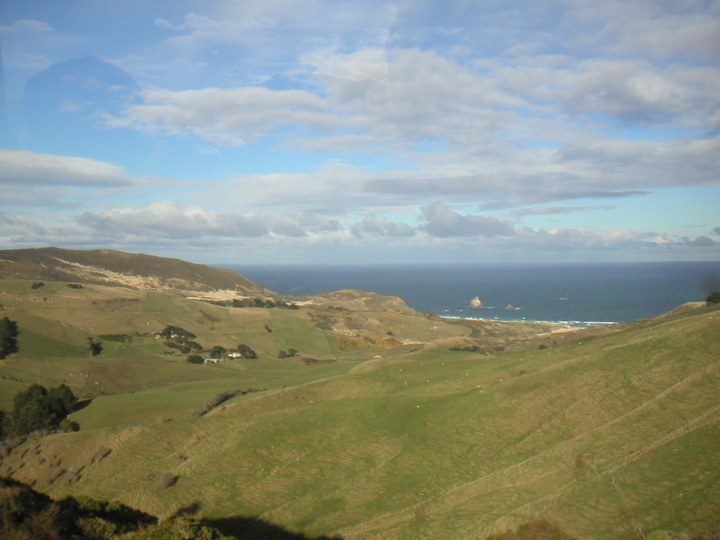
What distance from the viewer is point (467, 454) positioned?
19.8m

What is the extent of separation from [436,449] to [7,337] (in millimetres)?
49372

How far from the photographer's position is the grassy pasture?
1430cm

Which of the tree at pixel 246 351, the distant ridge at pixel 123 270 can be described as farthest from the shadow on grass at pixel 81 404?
the distant ridge at pixel 123 270

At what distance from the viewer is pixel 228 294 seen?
137 meters

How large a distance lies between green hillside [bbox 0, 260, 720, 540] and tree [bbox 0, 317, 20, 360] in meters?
13.3

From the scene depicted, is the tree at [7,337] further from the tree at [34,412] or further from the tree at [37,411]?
the tree at [34,412]

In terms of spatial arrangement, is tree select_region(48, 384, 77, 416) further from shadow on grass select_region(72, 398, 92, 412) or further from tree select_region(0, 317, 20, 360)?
tree select_region(0, 317, 20, 360)

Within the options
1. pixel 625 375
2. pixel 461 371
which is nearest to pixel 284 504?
pixel 625 375

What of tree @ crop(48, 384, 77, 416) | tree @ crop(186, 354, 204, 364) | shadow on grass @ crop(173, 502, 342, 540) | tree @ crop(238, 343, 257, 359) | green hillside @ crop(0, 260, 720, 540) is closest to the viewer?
green hillside @ crop(0, 260, 720, 540)

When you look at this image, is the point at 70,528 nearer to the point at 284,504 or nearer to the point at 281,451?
the point at 284,504

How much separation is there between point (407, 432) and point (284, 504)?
22.0 feet

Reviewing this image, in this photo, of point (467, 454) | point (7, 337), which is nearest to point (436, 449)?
point (467, 454)

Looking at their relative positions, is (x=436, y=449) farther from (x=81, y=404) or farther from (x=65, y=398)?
(x=81, y=404)

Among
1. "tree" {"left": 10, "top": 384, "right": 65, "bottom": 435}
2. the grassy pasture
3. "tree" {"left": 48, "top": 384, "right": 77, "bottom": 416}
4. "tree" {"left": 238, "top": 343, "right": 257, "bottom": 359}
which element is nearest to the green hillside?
the grassy pasture
